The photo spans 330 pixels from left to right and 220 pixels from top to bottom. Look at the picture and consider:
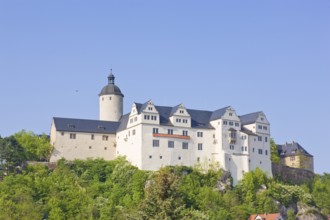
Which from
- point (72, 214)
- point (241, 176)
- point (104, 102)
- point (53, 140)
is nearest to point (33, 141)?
point (53, 140)

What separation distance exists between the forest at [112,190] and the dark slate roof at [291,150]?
42.2ft

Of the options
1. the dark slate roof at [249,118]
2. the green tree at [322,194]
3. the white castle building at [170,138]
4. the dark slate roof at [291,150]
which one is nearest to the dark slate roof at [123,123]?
the white castle building at [170,138]

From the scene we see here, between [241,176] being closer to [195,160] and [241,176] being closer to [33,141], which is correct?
[195,160]

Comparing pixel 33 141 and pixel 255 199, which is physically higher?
pixel 33 141

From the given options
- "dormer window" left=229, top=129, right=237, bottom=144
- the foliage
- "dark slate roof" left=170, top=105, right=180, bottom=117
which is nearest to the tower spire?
"dark slate roof" left=170, top=105, right=180, bottom=117

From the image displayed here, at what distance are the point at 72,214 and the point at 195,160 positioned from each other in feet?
71.9

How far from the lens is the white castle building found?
329 feet

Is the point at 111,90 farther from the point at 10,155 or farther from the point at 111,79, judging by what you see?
the point at 10,155

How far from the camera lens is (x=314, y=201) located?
107 metres

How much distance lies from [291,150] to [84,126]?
124 ft

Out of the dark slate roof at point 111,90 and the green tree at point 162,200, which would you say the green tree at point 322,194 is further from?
the green tree at point 162,200

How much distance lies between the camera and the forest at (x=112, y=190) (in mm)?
87812

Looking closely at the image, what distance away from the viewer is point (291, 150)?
12412 centimetres

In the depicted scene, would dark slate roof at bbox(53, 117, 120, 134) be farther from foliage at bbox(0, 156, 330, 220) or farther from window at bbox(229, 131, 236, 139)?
window at bbox(229, 131, 236, 139)
